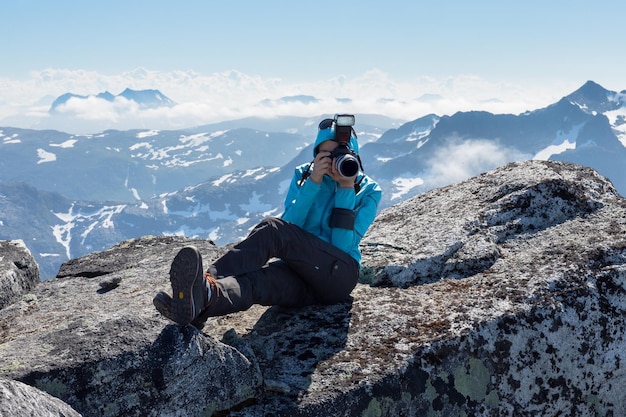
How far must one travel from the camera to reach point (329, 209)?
822 cm

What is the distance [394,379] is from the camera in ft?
19.9

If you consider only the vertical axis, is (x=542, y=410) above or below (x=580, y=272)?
below

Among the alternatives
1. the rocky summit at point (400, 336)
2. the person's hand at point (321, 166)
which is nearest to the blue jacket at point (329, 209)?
the person's hand at point (321, 166)

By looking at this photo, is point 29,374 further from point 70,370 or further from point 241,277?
point 241,277

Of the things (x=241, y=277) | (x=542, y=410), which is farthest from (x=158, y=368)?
(x=542, y=410)

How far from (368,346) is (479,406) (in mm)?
1587

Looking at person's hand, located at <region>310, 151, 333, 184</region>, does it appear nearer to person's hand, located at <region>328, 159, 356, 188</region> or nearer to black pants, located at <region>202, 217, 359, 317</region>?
person's hand, located at <region>328, 159, 356, 188</region>

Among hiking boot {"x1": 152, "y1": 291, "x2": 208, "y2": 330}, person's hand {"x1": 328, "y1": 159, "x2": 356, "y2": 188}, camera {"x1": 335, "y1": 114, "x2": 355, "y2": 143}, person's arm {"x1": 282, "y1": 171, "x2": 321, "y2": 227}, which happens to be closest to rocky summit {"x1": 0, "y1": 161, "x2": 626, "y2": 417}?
hiking boot {"x1": 152, "y1": 291, "x2": 208, "y2": 330}

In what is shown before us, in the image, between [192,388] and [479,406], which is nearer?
[192,388]

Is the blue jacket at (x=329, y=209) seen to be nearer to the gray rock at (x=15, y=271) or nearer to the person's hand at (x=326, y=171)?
the person's hand at (x=326, y=171)

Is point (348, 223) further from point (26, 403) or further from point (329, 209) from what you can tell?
point (26, 403)

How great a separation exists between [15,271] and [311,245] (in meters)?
6.40

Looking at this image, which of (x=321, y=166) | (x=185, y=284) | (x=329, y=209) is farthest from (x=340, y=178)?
(x=185, y=284)

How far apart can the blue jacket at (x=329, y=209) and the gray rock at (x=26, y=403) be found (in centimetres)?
443
